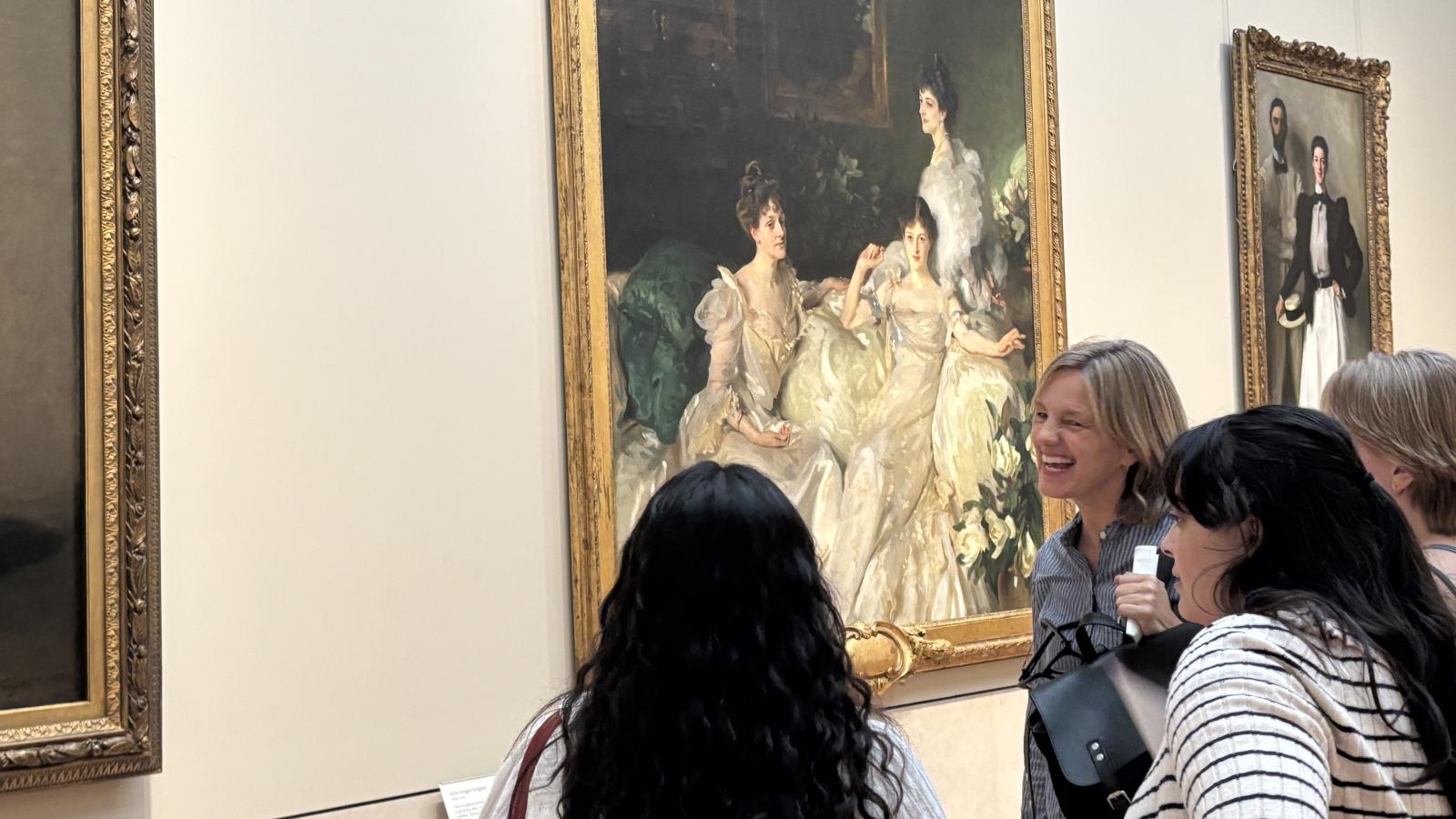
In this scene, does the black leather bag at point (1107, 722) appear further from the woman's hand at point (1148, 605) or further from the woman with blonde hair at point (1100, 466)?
the woman with blonde hair at point (1100, 466)

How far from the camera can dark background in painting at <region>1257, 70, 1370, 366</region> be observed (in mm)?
7023


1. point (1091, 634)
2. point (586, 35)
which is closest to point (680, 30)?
point (586, 35)

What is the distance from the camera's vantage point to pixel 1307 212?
23.6 feet

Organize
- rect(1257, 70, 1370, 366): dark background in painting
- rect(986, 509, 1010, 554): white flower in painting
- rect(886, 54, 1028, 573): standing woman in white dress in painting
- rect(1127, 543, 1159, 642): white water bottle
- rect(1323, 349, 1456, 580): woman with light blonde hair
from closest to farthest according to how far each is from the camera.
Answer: rect(1127, 543, 1159, 642): white water bottle
rect(1323, 349, 1456, 580): woman with light blonde hair
rect(886, 54, 1028, 573): standing woman in white dress in painting
rect(986, 509, 1010, 554): white flower in painting
rect(1257, 70, 1370, 366): dark background in painting

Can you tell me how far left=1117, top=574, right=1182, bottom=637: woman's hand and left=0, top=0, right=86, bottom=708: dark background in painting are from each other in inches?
105

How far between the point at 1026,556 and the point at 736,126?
7.46 feet

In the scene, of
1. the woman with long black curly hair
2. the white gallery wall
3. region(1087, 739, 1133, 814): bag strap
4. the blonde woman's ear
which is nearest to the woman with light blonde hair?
the blonde woman's ear

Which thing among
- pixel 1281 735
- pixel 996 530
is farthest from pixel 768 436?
pixel 1281 735

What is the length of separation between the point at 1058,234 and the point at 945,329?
0.83m

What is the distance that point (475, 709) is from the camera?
4.32m

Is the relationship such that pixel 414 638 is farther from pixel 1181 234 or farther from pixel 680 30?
pixel 1181 234

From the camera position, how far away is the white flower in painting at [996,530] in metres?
5.73

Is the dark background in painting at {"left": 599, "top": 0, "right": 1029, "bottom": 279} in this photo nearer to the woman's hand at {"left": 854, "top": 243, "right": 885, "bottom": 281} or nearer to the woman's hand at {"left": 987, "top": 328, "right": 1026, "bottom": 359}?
the woman's hand at {"left": 854, "top": 243, "right": 885, "bottom": 281}

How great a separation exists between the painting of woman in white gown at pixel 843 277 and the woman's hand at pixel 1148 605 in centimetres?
204
